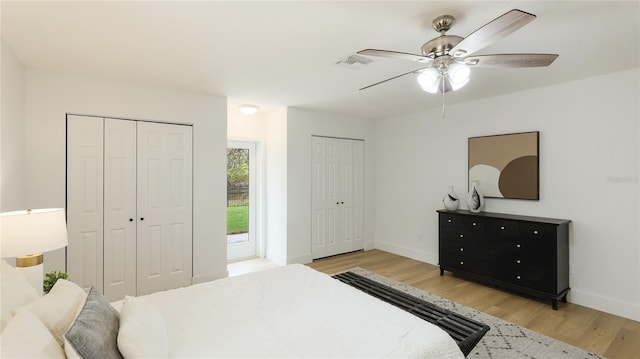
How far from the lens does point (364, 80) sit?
3227 mm

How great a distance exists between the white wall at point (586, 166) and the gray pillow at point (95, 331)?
419cm

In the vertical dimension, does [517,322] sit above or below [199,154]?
below

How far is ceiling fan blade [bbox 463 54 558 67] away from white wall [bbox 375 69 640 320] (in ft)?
6.50

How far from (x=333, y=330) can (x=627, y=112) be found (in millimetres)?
3611

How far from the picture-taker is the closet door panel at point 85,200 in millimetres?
3090

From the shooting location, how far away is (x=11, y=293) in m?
1.35

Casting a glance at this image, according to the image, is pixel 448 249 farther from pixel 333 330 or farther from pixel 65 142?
pixel 65 142

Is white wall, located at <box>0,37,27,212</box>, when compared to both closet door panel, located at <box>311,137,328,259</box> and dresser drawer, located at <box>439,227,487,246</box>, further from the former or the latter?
dresser drawer, located at <box>439,227,487,246</box>

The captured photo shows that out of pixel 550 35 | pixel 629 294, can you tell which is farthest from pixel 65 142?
pixel 629 294

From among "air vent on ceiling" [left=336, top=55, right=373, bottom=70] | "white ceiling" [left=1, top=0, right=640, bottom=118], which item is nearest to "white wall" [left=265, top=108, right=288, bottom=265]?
"white ceiling" [left=1, top=0, right=640, bottom=118]

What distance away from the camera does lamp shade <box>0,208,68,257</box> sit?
1811mm

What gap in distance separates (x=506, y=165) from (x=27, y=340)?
4432 mm

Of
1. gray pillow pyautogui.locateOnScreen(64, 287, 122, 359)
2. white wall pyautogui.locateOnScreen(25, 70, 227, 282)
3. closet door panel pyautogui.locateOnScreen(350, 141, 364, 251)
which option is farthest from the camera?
closet door panel pyautogui.locateOnScreen(350, 141, 364, 251)

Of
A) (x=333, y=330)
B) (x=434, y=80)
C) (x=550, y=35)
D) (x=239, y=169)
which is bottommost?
(x=333, y=330)
